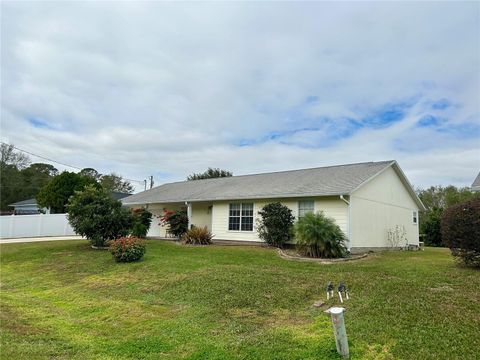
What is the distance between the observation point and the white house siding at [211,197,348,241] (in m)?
14.9

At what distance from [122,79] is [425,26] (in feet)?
37.5

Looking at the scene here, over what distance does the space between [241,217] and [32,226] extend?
17987 mm

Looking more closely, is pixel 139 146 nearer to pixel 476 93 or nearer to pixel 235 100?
pixel 235 100

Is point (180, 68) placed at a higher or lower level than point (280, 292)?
higher

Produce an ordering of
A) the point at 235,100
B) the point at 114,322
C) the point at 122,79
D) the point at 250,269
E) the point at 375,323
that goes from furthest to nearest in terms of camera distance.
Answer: the point at 235,100 < the point at 122,79 < the point at 250,269 < the point at 114,322 < the point at 375,323

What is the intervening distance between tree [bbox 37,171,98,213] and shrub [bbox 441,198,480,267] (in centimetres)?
2801

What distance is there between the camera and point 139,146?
32531 millimetres

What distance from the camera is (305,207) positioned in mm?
16250

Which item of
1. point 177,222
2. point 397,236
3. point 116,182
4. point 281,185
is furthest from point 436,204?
point 116,182

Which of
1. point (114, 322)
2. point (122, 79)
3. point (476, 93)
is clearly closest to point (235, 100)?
point (122, 79)

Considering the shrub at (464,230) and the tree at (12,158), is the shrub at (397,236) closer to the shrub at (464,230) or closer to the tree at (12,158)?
the shrub at (464,230)

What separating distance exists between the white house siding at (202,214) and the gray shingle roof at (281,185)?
3.06 ft

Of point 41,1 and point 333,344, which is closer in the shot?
point 333,344

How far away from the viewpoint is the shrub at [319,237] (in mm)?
12596
